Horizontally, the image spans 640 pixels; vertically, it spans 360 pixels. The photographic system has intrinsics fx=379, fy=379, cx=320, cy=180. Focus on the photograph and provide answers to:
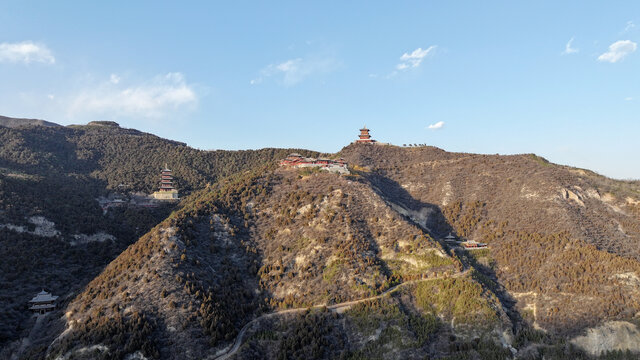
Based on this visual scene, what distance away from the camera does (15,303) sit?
55.2m

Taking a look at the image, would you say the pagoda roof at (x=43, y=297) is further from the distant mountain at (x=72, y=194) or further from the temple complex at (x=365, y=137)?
the temple complex at (x=365, y=137)

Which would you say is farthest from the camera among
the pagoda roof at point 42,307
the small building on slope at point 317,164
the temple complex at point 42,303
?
the small building on slope at point 317,164

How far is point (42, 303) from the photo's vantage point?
55.4 metres

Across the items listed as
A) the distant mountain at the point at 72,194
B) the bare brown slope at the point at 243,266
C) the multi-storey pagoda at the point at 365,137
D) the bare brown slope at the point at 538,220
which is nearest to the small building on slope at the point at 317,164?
the distant mountain at the point at 72,194

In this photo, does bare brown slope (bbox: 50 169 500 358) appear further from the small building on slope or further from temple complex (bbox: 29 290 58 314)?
the small building on slope

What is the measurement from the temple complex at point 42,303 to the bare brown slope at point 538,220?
2584 inches

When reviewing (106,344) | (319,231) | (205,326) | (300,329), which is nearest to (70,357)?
(106,344)

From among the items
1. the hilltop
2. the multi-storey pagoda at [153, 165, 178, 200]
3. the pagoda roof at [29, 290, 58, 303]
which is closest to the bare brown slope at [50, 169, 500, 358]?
the hilltop

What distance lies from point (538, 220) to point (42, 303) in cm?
8700

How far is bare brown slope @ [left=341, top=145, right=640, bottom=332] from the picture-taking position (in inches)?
2260

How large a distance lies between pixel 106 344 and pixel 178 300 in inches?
372

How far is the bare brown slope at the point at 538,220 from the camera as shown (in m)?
57.4

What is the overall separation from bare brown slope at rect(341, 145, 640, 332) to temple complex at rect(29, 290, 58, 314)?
65626mm

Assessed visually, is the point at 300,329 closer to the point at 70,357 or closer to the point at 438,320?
the point at 438,320
